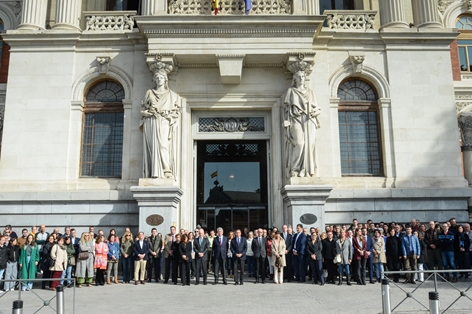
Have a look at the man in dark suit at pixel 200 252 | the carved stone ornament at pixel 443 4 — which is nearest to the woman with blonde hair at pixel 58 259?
the man in dark suit at pixel 200 252

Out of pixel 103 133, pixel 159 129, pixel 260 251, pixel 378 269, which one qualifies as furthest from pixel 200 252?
pixel 103 133

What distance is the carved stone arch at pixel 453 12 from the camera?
71.2ft

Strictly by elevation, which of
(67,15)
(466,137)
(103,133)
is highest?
(67,15)

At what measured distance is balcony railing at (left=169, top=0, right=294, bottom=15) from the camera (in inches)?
742

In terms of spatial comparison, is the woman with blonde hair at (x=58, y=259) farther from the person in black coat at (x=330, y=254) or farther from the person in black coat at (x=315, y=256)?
the person in black coat at (x=330, y=254)

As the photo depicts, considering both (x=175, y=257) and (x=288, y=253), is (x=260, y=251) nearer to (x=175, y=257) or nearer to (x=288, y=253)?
(x=288, y=253)

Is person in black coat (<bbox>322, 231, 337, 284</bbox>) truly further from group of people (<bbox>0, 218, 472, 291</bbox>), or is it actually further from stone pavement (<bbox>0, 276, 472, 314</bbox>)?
stone pavement (<bbox>0, 276, 472, 314</bbox>)

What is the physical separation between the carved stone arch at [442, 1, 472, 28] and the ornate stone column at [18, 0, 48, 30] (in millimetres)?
17411

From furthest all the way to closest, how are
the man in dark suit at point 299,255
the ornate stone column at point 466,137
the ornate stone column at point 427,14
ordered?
the ornate stone column at point 466,137, the ornate stone column at point 427,14, the man in dark suit at point 299,255

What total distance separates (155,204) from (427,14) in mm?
13416

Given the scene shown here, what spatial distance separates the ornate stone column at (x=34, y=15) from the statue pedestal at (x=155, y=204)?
8.20 metres

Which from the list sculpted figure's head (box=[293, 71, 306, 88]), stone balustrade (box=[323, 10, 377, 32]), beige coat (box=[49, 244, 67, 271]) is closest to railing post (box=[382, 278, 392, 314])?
beige coat (box=[49, 244, 67, 271])

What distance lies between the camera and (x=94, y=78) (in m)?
19.4

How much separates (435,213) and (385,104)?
461 cm
